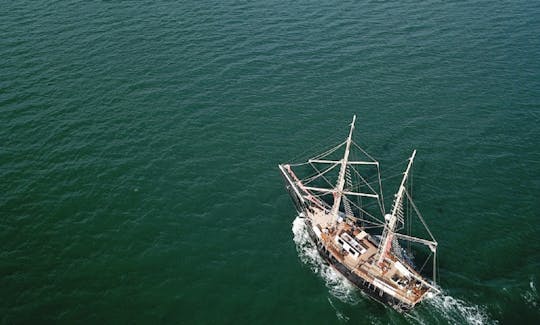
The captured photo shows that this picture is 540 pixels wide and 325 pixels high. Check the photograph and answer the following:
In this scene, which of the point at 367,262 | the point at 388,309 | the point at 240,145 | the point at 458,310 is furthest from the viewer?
the point at 240,145

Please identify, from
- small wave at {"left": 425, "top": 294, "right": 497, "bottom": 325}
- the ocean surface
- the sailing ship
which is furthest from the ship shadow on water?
the sailing ship

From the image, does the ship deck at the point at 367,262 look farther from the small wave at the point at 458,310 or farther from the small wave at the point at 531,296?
the small wave at the point at 531,296

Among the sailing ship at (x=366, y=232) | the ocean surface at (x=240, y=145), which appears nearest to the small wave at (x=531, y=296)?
the ocean surface at (x=240, y=145)

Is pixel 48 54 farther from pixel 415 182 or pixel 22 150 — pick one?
pixel 415 182

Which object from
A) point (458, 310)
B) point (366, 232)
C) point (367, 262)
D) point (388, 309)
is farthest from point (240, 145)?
point (458, 310)

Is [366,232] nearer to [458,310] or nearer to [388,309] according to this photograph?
[388,309]
